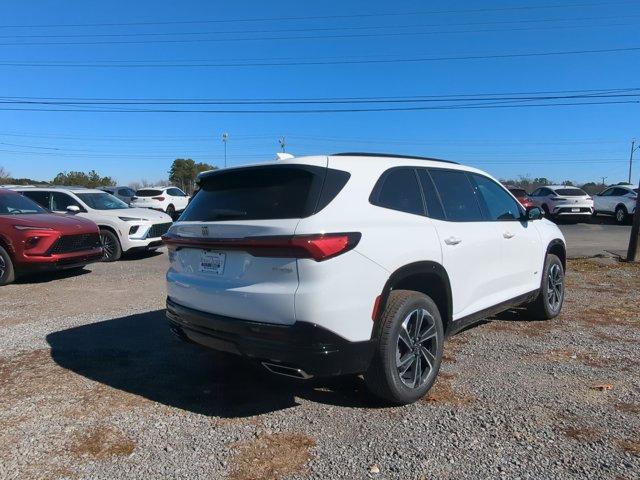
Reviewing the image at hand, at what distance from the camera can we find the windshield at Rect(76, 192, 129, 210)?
40.4 ft

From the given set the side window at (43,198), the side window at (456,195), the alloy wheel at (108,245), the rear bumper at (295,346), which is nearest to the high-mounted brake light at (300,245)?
the rear bumper at (295,346)

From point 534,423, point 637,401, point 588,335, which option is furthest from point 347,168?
point 588,335

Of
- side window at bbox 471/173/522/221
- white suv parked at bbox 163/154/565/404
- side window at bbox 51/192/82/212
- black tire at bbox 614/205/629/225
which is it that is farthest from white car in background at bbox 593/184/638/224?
white suv parked at bbox 163/154/565/404

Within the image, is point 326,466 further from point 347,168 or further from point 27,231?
point 27,231

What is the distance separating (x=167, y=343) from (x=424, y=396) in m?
2.75

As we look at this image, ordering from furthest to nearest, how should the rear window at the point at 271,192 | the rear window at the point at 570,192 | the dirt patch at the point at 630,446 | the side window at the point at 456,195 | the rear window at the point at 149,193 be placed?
the rear window at the point at 149,193
the rear window at the point at 570,192
the side window at the point at 456,195
the rear window at the point at 271,192
the dirt patch at the point at 630,446

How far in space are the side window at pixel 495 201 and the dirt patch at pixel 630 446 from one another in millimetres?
2331

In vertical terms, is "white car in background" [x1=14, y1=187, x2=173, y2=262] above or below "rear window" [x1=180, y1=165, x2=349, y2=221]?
below

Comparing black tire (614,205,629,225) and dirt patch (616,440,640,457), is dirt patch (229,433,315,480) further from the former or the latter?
black tire (614,205,629,225)

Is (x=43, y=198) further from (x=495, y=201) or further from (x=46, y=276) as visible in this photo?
(x=495, y=201)

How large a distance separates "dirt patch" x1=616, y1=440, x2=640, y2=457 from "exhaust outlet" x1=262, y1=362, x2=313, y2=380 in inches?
76.3

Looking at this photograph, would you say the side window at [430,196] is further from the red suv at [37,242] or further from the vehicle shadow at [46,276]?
the vehicle shadow at [46,276]

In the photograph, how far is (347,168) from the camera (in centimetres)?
369

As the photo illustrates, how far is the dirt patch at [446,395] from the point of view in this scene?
155 inches
